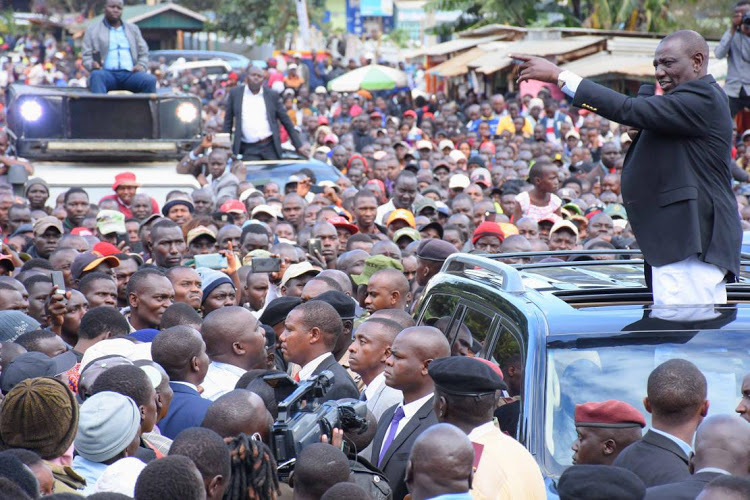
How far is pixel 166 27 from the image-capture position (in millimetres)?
51219

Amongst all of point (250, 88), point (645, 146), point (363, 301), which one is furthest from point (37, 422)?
point (250, 88)

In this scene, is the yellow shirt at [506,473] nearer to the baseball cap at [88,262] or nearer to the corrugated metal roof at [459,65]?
the baseball cap at [88,262]

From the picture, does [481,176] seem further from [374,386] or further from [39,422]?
[39,422]

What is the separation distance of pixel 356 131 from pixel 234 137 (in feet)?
24.5

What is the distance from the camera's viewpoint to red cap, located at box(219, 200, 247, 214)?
11.5 metres

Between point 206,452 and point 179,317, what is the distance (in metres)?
2.70

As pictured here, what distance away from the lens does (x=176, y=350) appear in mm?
5195

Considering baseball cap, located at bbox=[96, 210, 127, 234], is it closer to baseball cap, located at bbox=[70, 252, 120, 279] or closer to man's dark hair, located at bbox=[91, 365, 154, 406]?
baseball cap, located at bbox=[70, 252, 120, 279]

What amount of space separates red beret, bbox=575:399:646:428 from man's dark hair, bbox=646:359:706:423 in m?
0.10

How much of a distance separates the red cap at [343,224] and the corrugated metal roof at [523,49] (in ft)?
40.2

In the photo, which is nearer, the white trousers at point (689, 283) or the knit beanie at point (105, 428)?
the knit beanie at point (105, 428)

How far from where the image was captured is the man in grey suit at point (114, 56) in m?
13.2

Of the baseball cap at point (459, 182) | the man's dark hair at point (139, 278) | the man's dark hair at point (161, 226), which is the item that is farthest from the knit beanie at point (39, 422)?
the baseball cap at point (459, 182)

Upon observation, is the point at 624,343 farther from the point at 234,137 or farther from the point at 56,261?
the point at 234,137
